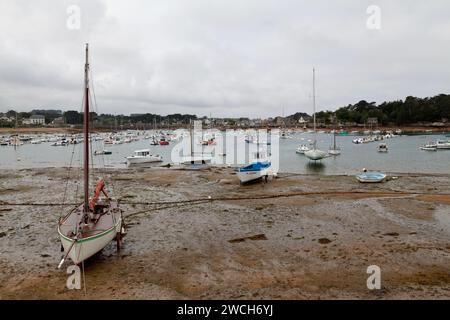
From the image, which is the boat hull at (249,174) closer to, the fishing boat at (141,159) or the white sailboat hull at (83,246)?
the white sailboat hull at (83,246)

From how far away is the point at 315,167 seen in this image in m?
54.6

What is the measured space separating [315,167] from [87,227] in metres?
44.0

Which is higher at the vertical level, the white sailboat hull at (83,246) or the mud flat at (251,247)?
the white sailboat hull at (83,246)

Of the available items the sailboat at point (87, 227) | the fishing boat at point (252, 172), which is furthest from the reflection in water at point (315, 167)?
the sailboat at point (87, 227)

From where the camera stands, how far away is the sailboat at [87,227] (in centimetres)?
1378

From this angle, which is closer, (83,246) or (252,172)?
(83,246)

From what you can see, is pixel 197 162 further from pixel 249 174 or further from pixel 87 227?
pixel 87 227

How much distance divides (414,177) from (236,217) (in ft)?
86.7

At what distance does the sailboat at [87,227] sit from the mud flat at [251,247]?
93 centimetres

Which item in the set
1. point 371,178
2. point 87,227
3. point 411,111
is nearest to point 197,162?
point 371,178

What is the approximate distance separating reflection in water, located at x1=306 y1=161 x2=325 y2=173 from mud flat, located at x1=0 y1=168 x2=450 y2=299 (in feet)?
63.0

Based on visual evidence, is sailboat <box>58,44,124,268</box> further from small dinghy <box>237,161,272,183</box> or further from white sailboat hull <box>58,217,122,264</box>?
small dinghy <box>237,161,272,183</box>

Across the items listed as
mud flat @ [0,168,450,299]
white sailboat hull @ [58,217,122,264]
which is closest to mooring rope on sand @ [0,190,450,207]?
mud flat @ [0,168,450,299]

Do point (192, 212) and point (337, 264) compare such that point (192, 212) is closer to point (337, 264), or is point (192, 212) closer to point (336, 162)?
point (337, 264)
